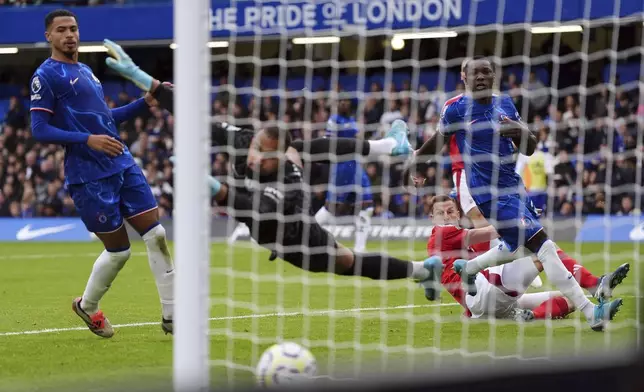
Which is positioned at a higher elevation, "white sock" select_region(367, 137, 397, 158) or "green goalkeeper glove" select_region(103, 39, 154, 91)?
"green goalkeeper glove" select_region(103, 39, 154, 91)

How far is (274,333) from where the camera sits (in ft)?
22.9

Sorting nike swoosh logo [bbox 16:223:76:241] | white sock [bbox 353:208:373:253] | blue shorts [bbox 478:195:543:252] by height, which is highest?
blue shorts [bbox 478:195:543:252]

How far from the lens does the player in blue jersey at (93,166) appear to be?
671 centimetres

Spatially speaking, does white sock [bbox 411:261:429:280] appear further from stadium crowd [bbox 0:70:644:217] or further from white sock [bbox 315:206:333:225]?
white sock [bbox 315:206:333:225]

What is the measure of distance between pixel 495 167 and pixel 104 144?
2.53m

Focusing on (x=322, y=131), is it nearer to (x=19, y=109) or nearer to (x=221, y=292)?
(x=221, y=292)

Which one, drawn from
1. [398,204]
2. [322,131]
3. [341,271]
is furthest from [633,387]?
[398,204]

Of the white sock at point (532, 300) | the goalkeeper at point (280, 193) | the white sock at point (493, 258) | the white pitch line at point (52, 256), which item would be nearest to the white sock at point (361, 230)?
the white pitch line at point (52, 256)

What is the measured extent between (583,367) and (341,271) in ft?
13.0

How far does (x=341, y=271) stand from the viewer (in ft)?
21.4

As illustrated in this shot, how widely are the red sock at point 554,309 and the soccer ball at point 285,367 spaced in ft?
9.67

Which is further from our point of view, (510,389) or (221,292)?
(221,292)

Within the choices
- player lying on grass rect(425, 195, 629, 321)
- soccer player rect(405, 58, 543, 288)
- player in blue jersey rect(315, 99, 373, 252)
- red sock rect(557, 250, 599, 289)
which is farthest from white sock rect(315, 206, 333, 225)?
red sock rect(557, 250, 599, 289)

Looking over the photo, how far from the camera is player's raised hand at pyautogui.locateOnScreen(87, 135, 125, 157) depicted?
21.4 feet
